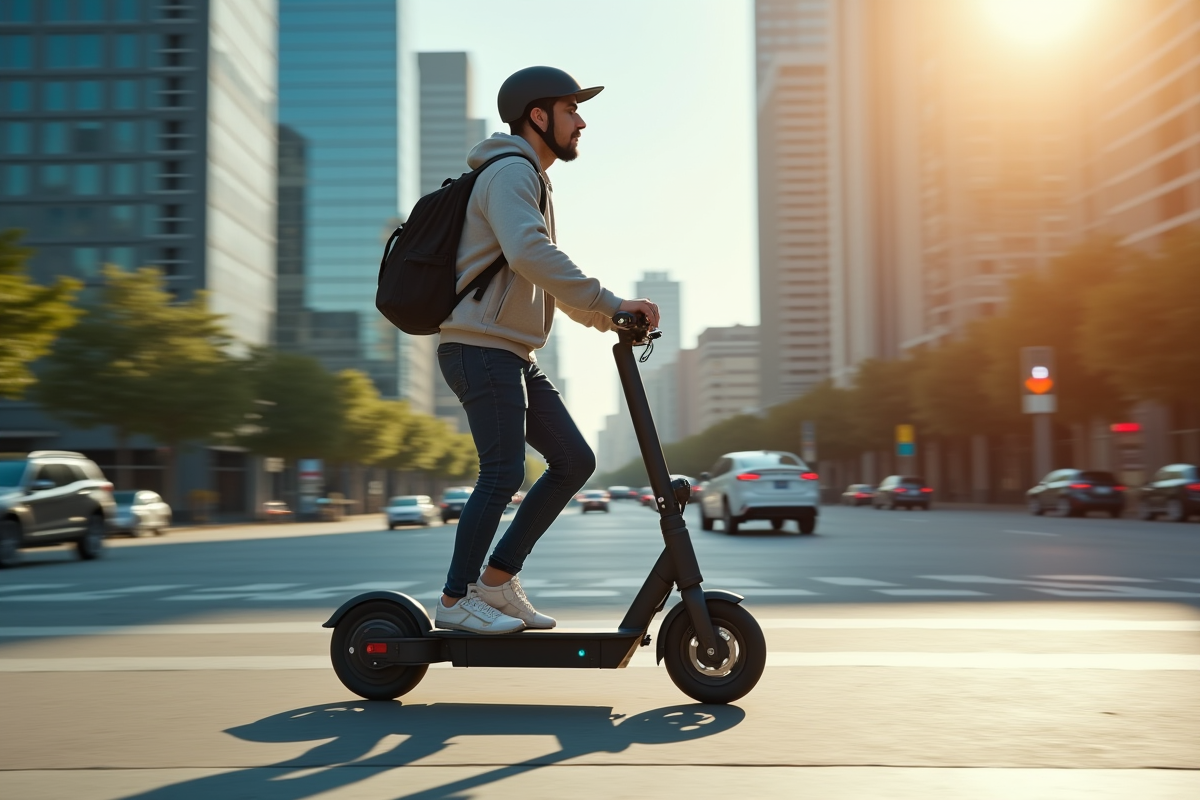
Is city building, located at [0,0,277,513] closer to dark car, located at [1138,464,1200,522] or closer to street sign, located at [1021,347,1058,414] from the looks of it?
street sign, located at [1021,347,1058,414]

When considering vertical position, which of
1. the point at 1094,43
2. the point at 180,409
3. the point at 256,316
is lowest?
the point at 180,409

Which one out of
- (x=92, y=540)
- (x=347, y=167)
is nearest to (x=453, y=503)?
(x=92, y=540)

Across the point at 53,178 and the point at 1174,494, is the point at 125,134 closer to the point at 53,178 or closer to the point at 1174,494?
the point at 53,178

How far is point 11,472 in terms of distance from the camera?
17.6 metres

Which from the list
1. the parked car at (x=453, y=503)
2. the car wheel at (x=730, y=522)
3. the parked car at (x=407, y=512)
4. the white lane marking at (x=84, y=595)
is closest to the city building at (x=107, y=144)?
the parked car at (x=453, y=503)

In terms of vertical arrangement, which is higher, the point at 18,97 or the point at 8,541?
the point at 18,97

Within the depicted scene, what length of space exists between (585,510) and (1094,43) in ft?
125

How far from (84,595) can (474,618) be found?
7.81m

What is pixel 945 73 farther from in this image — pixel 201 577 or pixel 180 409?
pixel 201 577

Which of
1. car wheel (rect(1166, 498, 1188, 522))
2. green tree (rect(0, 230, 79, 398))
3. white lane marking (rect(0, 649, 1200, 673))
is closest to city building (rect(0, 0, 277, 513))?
green tree (rect(0, 230, 79, 398))

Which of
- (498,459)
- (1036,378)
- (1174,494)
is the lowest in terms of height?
(1174,494)

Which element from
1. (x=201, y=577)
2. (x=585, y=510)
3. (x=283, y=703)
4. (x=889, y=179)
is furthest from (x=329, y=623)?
(x=889, y=179)

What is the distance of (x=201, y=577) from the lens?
14.1 meters

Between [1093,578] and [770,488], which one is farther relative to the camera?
[770,488]
